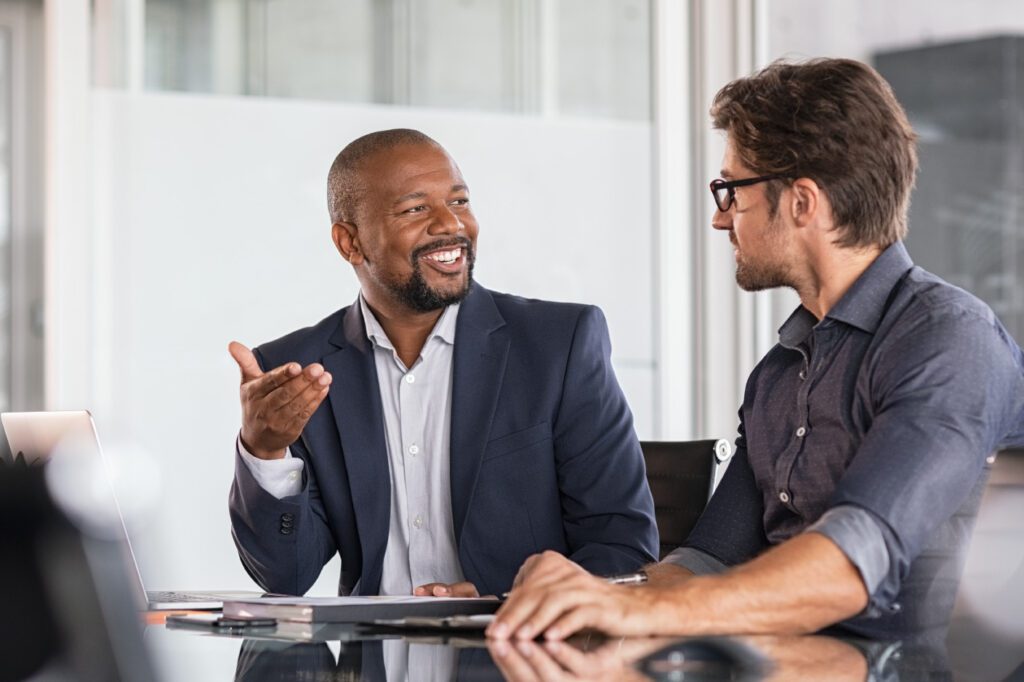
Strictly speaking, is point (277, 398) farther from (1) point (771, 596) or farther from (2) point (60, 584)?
(2) point (60, 584)

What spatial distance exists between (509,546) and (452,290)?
0.48 metres

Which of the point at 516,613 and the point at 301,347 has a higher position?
the point at 301,347

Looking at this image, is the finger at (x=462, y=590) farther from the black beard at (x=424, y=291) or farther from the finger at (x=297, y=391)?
the black beard at (x=424, y=291)

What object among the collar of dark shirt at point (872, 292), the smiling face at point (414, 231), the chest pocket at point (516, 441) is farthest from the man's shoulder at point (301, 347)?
the collar of dark shirt at point (872, 292)

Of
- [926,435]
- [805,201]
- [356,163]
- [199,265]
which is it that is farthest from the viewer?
[199,265]

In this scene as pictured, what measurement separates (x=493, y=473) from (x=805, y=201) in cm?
73

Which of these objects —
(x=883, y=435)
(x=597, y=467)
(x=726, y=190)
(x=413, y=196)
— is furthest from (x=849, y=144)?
(x=413, y=196)

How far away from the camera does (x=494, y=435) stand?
7.64 ft

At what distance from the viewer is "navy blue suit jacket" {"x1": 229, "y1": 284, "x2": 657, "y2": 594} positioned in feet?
7.42

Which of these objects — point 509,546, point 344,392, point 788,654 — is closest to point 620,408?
point 509,546

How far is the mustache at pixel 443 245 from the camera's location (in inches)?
99.1

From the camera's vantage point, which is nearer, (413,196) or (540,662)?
(540,662)

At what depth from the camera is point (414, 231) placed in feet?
8.37

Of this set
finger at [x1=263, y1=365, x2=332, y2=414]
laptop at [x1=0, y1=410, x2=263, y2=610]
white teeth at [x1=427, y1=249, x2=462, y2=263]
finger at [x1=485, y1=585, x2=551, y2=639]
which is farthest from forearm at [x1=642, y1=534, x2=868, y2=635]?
white teeth at [x1=427, y1=249, x2=462, y2=263]
